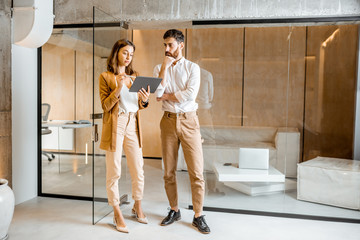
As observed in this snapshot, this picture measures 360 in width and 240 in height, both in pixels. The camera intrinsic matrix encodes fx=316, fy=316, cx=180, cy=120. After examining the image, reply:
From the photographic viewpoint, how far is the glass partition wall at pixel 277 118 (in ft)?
10.4

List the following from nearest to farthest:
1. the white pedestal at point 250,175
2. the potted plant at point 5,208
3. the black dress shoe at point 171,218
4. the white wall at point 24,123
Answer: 1. the potted plant at point 5,208
2. the black dress shoe at point 171,218
3. the white pedestal at point 250,175
4. the white wall at point 24,123

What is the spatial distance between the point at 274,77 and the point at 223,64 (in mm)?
541

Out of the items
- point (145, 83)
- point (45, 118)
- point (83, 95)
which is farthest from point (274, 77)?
Result: point (45, 118)

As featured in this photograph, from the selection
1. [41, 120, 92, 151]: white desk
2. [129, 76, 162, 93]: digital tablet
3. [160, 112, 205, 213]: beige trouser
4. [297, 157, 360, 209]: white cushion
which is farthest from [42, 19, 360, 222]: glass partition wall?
[41, 120, 92, 151]: white desk

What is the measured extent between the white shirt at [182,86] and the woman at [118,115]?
0.76ft

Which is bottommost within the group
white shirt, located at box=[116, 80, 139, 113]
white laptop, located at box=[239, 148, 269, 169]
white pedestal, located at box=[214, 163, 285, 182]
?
white pedestal, located at box=[214, 163, 285, 182]

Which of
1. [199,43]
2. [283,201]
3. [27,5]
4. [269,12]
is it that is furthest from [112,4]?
[283,201]

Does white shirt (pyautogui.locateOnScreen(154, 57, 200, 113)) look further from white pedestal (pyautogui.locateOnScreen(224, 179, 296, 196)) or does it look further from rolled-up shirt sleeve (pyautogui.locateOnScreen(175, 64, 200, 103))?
white pedestal (pyautogui.locateOnScreen(224, 179, 296, 196))

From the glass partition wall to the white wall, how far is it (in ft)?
3.61

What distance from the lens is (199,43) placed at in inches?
132

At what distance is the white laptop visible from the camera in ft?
10.9

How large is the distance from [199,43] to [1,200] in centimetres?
233

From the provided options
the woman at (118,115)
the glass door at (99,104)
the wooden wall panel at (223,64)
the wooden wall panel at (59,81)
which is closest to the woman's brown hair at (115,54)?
the woman at (118,115)

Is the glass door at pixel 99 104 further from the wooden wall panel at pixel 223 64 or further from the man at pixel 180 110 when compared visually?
the wooden wall panel at pixel 223 64
